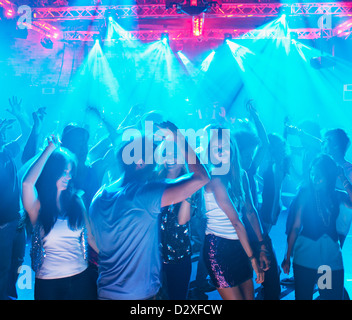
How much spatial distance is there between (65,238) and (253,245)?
46.9 inches

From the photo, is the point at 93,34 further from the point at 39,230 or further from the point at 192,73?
the point at 39,230

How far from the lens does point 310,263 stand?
197 centimetres

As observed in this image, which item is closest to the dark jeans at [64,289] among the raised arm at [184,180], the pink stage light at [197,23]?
the raised arm at [184,180]

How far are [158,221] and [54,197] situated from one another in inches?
26.3

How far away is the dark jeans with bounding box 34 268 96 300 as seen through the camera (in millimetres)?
1644

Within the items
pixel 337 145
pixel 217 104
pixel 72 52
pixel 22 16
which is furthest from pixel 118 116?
pixel 337 145

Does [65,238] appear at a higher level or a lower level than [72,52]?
lower

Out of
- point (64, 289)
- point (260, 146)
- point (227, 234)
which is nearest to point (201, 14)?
point (260, 146)

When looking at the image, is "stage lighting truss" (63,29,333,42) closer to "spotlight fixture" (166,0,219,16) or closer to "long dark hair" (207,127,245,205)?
"spotlight fixture" (166,0,219,16)

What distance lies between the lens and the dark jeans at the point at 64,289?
164 centimetres

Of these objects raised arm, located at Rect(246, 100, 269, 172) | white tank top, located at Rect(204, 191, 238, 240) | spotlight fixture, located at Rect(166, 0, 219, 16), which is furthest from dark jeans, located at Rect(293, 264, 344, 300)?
spotlight fixture, located at Rect(166, 0, 219, 16)

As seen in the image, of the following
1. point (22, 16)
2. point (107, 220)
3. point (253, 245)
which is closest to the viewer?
point (107, 220)
